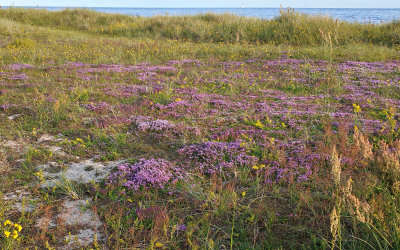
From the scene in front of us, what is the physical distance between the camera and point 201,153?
5.14 meters

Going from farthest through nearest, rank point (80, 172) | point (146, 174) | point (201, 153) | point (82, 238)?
point (201, 153)
point (80, 172)
point (146, 174)
point (82, 238)

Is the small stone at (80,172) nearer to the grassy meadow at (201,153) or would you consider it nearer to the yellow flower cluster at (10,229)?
the grassy meadow at (201,153)

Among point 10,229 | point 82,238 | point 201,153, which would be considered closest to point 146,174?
point 201,153

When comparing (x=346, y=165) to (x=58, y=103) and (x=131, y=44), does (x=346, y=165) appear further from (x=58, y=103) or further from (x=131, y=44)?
(x=131, y=44)

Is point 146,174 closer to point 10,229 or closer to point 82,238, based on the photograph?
point 82,238

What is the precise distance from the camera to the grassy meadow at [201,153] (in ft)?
11.1

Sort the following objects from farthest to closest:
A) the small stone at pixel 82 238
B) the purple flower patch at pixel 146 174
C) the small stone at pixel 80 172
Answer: the small stone at pixel 80 172, the purple flower patch at pixel 146 174, the small stone at pixel 82 238

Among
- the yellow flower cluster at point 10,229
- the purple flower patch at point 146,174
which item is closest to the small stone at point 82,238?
Result: the yellow flower cluster at point 10,229

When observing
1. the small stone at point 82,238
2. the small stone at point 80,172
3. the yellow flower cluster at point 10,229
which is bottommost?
the small stone at point 82,238

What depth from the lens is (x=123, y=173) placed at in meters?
4.55

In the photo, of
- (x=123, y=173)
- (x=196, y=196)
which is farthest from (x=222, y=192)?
(x=123, y=173)

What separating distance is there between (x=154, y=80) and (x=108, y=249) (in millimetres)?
7606

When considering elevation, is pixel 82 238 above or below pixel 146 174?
below

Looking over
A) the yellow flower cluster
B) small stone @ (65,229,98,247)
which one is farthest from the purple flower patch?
the yellow flower cluster
